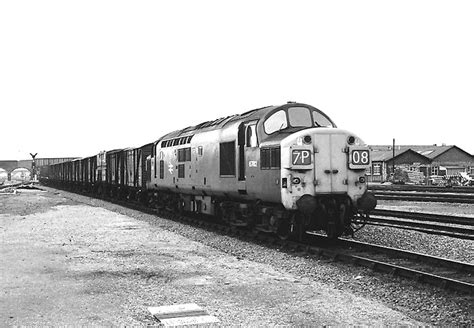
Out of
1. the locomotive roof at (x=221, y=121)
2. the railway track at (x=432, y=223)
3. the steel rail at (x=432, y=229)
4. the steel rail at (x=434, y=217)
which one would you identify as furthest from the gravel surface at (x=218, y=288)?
the steel rail at (x=434, y=217)

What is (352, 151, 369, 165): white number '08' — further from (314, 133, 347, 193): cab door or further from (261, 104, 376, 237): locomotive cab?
(314, 133, 347, 193): cab door

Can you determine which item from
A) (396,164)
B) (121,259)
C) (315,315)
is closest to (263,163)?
(121,259)

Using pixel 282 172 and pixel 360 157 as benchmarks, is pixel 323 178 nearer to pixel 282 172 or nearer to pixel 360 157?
pixel 282 172

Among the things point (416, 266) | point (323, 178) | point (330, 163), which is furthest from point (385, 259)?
point (330, 163)

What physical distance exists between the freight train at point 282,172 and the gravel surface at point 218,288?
116 centimetres

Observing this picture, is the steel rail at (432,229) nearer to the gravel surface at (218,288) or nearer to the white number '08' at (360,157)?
the white number '08' at (360,157)

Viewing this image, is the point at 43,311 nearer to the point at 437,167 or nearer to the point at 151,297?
the point at 151,297

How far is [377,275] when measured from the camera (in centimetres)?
998

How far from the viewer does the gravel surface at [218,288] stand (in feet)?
23.7

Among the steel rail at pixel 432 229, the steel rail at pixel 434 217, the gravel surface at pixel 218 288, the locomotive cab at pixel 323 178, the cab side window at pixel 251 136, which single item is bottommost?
the gravel surface at pixel 218 288

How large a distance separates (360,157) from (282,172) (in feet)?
6.60

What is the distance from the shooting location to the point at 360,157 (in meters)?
13.2

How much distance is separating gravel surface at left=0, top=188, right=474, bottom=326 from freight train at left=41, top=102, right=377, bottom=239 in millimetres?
1158

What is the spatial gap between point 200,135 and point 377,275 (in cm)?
1003
